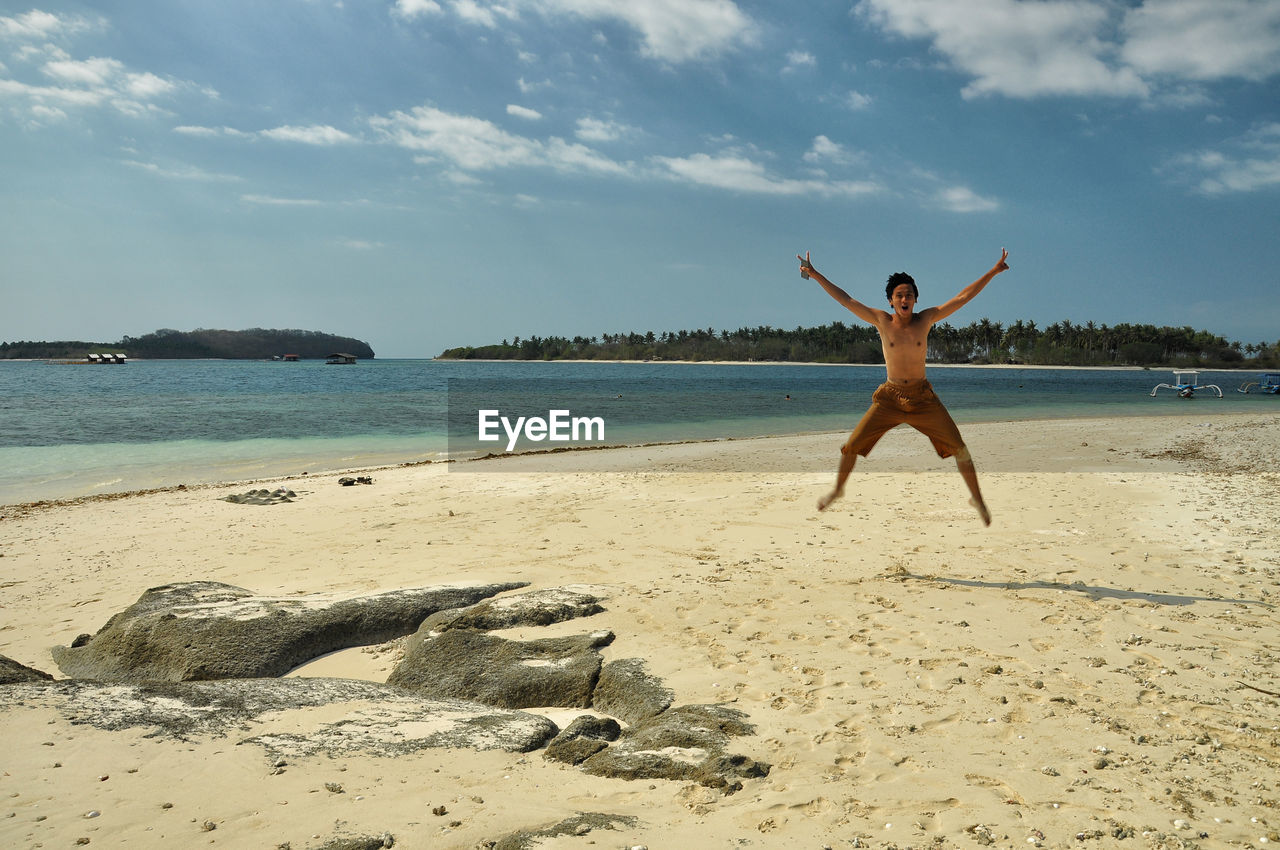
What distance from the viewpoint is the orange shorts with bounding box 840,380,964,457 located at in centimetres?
647

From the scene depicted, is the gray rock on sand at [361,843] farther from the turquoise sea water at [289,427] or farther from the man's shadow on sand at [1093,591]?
the turquoise sea water at [289,427]

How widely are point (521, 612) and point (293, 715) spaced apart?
224 cm

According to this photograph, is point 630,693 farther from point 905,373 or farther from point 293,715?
point 905,373

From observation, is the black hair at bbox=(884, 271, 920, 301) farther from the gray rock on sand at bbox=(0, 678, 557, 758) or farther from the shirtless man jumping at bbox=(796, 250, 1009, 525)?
the gray rock on sand at bbox=(0, 678, 557, 758)

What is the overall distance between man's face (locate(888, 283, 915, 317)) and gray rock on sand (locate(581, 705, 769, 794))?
11.0ft

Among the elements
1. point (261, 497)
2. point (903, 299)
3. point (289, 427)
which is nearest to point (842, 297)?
point (903, 299)

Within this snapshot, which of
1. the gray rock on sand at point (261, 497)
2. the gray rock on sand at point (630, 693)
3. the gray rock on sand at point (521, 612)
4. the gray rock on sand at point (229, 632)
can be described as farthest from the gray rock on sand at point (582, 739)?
the gray rock on sand at point (261, 497)

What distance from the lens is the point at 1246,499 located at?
38.5ft

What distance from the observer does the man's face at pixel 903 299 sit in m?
6.09

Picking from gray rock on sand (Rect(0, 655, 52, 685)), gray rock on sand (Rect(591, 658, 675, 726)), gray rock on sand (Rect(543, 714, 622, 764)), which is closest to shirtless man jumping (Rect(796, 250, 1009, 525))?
gray rock on sand (Rect(591, 658, 675, 726))

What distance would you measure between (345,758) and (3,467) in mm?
22324

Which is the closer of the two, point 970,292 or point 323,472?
point 970,292

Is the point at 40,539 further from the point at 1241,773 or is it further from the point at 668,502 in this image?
the point at 1241,773

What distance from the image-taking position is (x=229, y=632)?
19.9 feet
